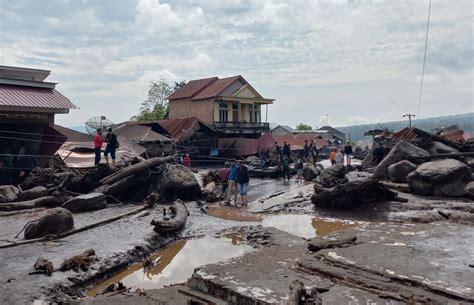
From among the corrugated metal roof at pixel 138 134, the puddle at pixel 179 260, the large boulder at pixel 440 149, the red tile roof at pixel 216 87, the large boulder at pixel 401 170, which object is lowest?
the puddle at pixel 179 260

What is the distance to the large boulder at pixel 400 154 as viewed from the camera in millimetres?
17406

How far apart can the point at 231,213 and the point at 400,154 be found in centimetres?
794

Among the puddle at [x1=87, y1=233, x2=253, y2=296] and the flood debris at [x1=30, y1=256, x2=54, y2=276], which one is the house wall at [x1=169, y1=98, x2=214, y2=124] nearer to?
the puddle at [x1=87, y1=233, x2=253, y2=296]

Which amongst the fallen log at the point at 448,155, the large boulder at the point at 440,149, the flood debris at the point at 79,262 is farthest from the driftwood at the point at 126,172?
the large boulder at the point at 440,149

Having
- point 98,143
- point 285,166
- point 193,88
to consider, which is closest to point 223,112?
point 193,88

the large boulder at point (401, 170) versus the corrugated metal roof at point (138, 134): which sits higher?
the corrugated metal roof at point (138, 134)

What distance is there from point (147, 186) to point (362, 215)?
9409mm

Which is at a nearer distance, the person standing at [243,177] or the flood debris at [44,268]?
the flood debris at [44,268]

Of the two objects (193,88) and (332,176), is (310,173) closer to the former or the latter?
(332,176)

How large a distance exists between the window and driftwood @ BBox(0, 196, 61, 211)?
1066 inches

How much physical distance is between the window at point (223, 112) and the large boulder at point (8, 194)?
2723 cm

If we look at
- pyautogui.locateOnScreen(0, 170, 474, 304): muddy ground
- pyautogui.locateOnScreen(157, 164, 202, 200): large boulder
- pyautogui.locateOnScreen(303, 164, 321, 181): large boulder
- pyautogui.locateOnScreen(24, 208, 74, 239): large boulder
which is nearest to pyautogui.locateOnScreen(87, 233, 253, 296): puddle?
pyautogui.locateOnScreen(0, 170, 474, 304): muddy ground

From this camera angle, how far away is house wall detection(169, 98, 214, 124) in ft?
133

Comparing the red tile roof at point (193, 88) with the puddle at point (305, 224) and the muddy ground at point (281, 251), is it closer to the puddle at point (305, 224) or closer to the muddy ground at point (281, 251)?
the muddy ground at point (281, 251)
